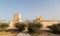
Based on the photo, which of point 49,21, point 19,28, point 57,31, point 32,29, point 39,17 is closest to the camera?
point 32,29

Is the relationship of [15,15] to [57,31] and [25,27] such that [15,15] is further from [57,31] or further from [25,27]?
[57,31]

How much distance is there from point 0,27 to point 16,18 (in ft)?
57.0

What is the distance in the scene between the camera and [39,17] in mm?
41500

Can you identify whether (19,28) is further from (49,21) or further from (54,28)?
(49,21)

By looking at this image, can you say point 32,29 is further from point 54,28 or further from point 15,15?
point 15,15

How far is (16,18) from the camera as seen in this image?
45.4 meters

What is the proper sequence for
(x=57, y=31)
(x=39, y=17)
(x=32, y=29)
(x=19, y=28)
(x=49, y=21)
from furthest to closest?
(x=49, y=21) → (x=39, y=17) → (x=19, y=28) → (x=57, y=31) → (x=32, y=29)

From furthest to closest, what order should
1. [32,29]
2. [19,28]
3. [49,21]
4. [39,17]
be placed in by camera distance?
1. [49,21]
2. [39,17]
3. [19,28]
4. [32,29]

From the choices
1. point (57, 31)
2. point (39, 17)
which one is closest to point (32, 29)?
point (57, 31)

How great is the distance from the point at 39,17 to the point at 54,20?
17.3 ft

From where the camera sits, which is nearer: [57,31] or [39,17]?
[57,31]

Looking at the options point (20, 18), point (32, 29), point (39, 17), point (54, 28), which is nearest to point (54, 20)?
point (39, 17)

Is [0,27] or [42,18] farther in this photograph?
[42,18]

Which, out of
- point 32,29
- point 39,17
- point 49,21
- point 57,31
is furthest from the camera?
point 49,21
